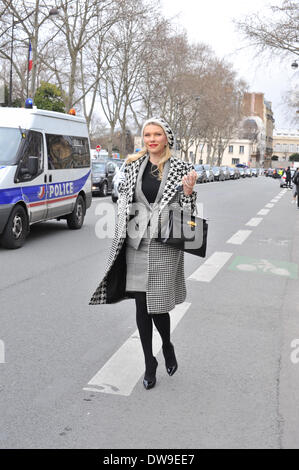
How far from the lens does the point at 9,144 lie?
1009 cm

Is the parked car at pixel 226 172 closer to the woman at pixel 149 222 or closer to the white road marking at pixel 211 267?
the white road marking at pixel 211 267

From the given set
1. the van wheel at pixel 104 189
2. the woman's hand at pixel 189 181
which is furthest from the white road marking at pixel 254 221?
the woman's hand at pixel 189 181

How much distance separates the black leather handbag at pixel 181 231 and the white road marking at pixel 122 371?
3.25ft

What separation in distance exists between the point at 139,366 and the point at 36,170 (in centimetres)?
640

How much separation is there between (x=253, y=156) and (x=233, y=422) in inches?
4932

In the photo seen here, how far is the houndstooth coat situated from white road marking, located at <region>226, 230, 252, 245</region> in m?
7.93

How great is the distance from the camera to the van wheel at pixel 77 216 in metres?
12.6

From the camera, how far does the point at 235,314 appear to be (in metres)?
6.16

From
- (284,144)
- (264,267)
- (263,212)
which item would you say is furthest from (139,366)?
(284,144)

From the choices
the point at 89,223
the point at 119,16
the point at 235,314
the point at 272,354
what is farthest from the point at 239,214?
the point at 119,16

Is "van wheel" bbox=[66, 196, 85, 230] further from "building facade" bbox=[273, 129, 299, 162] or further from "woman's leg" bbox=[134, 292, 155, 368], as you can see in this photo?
"building facade" bbox=[273, 129, 299, 162]

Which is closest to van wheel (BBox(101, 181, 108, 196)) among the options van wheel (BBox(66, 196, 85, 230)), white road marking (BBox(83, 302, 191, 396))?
van wheel (BBox(66, 196, 85, 230))

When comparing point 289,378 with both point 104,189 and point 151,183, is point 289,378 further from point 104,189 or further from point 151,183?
point 104,189

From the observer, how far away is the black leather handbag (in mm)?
3854
